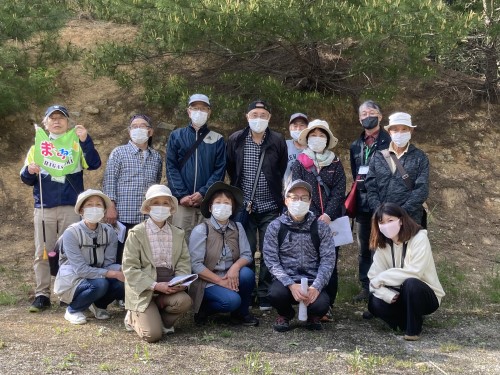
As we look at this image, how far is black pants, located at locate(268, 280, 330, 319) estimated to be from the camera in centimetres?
536

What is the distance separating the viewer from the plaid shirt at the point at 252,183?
612 centimetres

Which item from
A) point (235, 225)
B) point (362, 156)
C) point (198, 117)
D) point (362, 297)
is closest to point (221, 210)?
point (235, 225)

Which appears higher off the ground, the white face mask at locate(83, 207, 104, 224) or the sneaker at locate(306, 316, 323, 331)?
the white face mask at locate(83, 207, 104, 224)

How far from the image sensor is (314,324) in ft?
18.3

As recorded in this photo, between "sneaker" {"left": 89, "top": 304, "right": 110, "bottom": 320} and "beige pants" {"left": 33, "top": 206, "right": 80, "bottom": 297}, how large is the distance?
2.26ft

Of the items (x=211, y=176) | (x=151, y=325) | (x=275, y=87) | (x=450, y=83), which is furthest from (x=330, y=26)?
(x=450, y=83)

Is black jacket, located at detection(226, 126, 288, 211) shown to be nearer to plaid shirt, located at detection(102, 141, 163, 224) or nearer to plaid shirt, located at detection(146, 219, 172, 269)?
plaid shirt, located at detection(102, 141, 163, 224)

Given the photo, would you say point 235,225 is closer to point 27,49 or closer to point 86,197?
point 86,197

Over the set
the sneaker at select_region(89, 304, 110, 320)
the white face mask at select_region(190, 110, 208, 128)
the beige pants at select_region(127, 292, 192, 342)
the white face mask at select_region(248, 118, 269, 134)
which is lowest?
the sneaker at select_region(89, 304, 110, 320)

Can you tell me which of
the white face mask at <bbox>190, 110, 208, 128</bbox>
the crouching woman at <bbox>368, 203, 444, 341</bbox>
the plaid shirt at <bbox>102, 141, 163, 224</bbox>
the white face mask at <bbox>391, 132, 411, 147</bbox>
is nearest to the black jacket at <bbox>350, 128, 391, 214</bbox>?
the white face mask at <bbox>391, 132, 411, 147</bbox>

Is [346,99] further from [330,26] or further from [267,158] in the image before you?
[267,158]

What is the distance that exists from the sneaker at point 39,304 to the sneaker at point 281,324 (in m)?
2.45

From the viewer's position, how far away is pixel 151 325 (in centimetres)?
509

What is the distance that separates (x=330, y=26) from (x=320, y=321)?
3.27m
